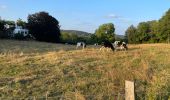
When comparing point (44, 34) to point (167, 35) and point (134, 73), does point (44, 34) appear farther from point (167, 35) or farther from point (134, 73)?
point (134, 73)

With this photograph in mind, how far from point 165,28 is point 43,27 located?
1084 inches

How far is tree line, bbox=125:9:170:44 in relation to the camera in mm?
91625

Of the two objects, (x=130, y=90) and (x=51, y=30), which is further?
(x=51, y=30)

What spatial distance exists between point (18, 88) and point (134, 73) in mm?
3808

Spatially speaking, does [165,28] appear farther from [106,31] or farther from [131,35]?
[106,31]

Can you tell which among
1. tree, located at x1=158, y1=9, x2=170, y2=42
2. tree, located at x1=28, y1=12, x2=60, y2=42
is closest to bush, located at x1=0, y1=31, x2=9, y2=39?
tree, located at x1=28, y1=12, x2=60, y2=42

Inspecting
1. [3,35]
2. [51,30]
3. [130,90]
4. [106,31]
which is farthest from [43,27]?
[130,90]

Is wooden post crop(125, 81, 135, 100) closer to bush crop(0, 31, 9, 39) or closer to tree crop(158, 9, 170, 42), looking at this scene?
bush crop(0, 31, 9, 39)

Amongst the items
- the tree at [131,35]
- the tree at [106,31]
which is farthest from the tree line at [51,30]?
the tree at [106,31]

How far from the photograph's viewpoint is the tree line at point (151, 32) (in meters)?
91.6

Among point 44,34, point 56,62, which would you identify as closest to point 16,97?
point 56,62

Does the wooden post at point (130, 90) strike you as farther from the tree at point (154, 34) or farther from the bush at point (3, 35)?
the tree at point (154, 34)

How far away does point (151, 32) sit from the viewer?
10400 centimetres

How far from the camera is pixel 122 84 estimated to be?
39.3 ft
